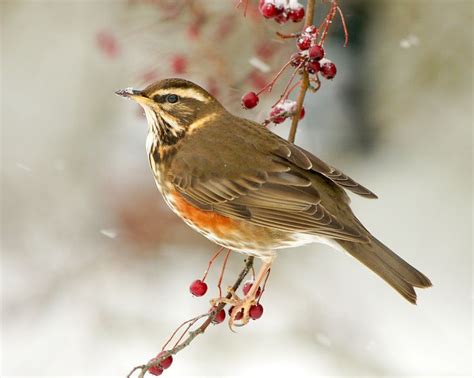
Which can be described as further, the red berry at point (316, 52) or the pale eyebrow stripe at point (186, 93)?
the pale eyebrow stripe at point (186, 93)

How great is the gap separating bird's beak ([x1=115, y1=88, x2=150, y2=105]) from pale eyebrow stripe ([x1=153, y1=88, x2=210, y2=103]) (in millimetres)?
45

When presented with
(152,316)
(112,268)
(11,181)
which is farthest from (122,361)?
(11,181)

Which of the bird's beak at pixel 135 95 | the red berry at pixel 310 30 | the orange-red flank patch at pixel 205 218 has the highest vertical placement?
the red berry at pixel 310 30

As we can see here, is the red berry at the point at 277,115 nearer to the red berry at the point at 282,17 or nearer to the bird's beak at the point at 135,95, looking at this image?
the red berry at the point at 282,17

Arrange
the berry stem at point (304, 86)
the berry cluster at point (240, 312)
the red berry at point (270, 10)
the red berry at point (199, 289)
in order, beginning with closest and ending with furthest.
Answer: the berry stem at point (304, 86)
the red berry at point (270, 10)
the berry cluster at point (240, 312)
the red berry at point (199, 289)

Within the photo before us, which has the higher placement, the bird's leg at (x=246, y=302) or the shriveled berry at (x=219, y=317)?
the bird's leg at (x=246, y=302)

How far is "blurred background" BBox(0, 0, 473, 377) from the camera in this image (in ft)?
15.3

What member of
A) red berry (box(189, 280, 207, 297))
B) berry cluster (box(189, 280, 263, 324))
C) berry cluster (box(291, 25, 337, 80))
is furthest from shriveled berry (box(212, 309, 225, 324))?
berry cluster (box(291, 25, 337, 80))

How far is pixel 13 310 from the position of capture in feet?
16.2

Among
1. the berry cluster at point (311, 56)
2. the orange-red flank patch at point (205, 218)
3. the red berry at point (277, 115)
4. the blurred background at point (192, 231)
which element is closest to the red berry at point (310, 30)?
the berry cluster at point (311, 56)

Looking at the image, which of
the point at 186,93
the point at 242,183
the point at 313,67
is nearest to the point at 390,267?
the point at 242,183

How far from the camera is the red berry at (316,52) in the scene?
82.4 inches

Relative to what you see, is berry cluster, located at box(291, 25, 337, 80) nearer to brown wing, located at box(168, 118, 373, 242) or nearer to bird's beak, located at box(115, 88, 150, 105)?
brown wing, located at box(168, 118, 373, 242)

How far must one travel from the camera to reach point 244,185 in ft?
8.29
